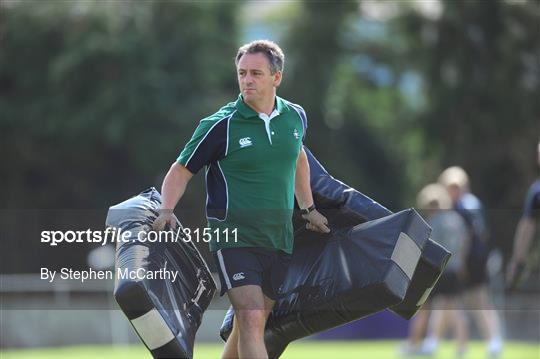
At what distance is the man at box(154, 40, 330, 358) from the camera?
673 cm

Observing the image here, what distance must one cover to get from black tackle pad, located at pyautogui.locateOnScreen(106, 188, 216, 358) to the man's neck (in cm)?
86

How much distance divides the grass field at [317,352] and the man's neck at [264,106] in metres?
6.74

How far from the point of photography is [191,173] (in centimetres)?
673

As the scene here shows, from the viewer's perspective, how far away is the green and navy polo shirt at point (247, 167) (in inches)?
265

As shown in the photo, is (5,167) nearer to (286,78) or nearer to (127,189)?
(127,189)

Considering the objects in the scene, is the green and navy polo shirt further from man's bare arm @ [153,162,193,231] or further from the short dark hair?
the short dark hair

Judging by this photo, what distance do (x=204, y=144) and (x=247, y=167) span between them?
31cm

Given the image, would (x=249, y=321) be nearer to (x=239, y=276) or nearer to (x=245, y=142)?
(x=239, y=276)

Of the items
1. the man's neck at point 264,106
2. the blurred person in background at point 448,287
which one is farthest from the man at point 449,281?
the man's neck at point 264,106

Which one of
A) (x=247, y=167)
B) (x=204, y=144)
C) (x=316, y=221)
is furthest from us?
(x=316, y=221)

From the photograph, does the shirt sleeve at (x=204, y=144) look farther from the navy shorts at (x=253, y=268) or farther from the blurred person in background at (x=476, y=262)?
the blurred person in background at (x=476, y=262)

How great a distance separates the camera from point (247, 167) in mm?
6809

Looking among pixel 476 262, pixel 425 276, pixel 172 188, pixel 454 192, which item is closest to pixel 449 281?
pixel 476 262

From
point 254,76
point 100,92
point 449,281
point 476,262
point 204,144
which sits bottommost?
point 204,144
